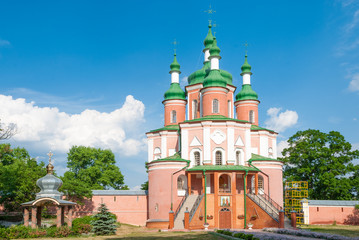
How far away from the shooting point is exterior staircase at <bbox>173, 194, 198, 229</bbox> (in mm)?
26094

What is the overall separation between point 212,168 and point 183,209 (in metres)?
3.57

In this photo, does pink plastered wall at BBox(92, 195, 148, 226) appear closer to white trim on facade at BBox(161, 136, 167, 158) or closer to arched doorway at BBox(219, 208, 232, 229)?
white trim on facade at BBox(161, 136, 167, 158)

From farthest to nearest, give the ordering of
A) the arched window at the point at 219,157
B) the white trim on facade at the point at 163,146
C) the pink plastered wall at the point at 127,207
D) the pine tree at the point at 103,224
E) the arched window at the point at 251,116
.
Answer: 1. the arched window at the point at 251,116
2. the white trim on facade at the point at 163,146
3. the pink plastered wall at the point at 127,207
4. the arched window at the point at 219,157
5. the pine tree at the point at 103,224

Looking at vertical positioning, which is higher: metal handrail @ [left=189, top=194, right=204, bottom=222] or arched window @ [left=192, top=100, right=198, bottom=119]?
arched window @ [left=192, top=100, right=198, bottom=119]

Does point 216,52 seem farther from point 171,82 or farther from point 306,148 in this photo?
point 306,148

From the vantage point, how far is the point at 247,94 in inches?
1516

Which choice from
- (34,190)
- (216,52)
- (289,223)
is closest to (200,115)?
(216,52)

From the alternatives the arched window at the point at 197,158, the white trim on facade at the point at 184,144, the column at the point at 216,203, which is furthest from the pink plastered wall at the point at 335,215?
the white trim on facade at the point at 184,144

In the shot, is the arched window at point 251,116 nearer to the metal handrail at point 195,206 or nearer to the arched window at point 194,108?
the arched window at point 194,108

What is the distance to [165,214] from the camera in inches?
1156

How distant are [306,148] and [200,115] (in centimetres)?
1278

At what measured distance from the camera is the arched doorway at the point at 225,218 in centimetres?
2767

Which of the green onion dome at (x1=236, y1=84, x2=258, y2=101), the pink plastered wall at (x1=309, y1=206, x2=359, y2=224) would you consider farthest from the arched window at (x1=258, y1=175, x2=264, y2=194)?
the green onion dome at (x1=236, y1=84, x2=258, y2=101)

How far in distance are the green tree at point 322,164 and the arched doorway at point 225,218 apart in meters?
13.6
